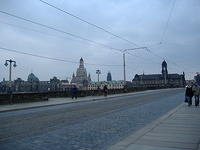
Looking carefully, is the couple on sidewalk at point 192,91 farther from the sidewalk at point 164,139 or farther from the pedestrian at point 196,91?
the sidewalk at point 164,139

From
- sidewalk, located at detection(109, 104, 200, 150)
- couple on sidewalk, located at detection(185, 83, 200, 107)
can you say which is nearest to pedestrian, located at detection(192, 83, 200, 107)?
couple on sidewalk, located at detection(185, 83, 200, 107)

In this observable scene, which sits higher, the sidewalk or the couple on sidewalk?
the couple on sidewalk

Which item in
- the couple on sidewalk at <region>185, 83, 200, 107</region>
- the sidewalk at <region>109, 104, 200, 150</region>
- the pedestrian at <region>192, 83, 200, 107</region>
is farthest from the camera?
the couple on sidewalk at <region>185, 83, 200, 107</region>

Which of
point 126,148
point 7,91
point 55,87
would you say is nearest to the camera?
point 126,148

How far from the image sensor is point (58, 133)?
10117mm

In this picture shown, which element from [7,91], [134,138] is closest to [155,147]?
[134,138]

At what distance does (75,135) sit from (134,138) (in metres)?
2.13

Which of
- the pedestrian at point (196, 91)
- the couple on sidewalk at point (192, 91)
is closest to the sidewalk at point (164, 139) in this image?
the pedestrian at point (196, 91)

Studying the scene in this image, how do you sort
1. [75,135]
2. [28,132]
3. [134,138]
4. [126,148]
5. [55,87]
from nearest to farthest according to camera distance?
[126,148] → [134,138] → [75,135] → [28,132] → [55,87]

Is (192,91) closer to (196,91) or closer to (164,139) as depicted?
(196,91)

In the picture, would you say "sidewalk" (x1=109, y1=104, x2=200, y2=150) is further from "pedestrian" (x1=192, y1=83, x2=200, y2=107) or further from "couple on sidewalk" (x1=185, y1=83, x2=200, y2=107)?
"couple on sidewalk" (x1=185, y1=83, x2=200, y2=107)

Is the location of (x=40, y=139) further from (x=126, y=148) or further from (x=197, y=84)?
(x=197, y=84)

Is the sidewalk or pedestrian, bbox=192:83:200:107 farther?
pedestrian, bbox=192:83:200:107

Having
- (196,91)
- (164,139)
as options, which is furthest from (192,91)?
(164,139)
